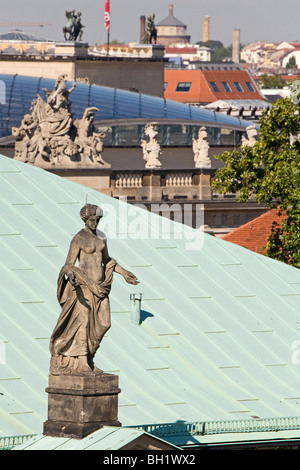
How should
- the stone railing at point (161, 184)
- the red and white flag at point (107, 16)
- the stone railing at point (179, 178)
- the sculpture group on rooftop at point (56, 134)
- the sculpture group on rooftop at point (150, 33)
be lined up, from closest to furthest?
the sculpture group on rooftop at point (56, 134) < the stone railing at point (161, 184) < the stone railing at point (179, 178) < the sculpture group on rooftop at point (150, 33) < the red and white flag at point (107, 16)

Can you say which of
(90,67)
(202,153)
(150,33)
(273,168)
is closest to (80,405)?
(273,168)

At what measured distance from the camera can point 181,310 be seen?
33.2 meters

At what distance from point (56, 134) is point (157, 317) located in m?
39.1

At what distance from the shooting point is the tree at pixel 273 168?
179ft

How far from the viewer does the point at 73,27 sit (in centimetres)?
15525

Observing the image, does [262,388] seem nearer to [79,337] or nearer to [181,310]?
[181,310]

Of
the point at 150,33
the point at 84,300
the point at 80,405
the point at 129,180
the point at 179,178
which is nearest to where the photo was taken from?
the point at 80,405

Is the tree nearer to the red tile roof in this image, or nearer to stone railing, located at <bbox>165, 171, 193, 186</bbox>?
the red tile roof

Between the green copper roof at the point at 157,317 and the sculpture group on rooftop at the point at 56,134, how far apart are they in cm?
3244

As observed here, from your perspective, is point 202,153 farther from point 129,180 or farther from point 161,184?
point 129,180

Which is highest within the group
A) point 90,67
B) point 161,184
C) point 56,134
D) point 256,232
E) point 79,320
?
point 79,320

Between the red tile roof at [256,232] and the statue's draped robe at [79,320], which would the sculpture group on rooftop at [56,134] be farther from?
the statue's draped robe at [79,320]

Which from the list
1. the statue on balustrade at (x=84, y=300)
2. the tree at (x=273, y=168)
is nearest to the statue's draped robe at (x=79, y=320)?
the statue on balustrade at (x=84, y=300)

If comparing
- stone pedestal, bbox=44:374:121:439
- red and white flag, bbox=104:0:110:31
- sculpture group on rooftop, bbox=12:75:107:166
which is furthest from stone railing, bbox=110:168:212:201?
red and white flag, bbox=104:0:110:31
